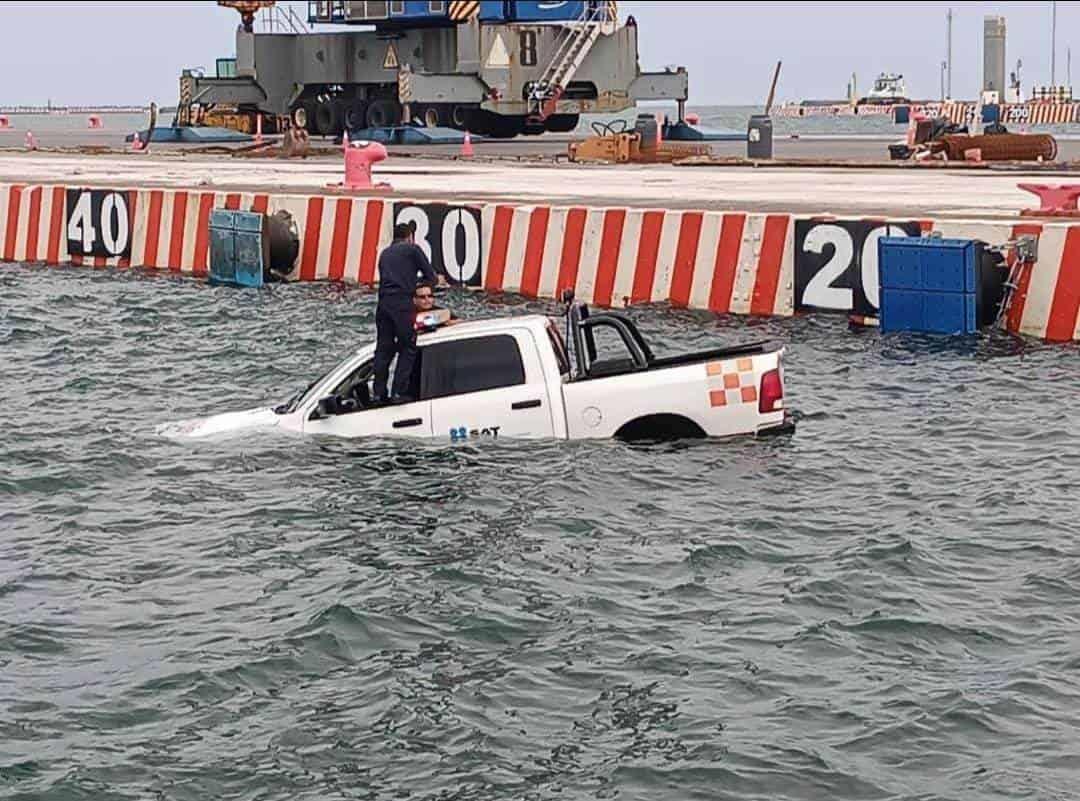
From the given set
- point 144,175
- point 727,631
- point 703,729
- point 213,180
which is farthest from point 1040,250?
point 144,175

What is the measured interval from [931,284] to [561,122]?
45078mm

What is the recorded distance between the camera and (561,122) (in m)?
66.2

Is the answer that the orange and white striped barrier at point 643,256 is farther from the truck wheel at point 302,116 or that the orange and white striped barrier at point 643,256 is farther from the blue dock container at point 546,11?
the truck wheel at point 302,116

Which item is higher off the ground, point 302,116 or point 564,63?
point 564,63

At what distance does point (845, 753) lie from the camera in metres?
9.02

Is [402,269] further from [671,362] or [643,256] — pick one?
[643,256]

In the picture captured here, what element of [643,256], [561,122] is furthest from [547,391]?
[561,122]

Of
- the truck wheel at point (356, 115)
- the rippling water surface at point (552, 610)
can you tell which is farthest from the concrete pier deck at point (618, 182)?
the truck wheel at point (356, 115)

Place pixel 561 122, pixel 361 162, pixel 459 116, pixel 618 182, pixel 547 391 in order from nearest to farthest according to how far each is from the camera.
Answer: pixel 547 391, pixel 361 162, pixel 618 182, pixel 459 116, pixel 561 122

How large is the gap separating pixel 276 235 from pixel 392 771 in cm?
2185

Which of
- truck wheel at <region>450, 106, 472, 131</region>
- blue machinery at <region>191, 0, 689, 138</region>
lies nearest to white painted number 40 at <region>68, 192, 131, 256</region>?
blue machinery at <region>191, 0, 689, 138</region>

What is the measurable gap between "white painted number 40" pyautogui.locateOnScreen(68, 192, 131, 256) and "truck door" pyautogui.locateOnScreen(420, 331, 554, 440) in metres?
19.0

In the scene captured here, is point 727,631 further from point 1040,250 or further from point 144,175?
point 144,175

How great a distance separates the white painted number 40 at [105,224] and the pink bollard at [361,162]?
13.8ft
